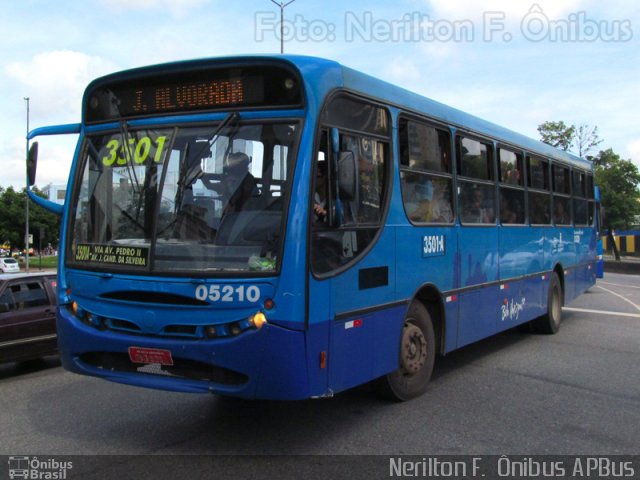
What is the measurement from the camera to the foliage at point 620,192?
137 ft

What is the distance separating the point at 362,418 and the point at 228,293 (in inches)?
79.6

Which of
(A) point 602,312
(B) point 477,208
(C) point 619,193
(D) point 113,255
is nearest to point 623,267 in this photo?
(C) point 619,193

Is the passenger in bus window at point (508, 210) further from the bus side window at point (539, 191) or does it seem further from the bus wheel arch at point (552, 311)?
the bus wheel arch at point (552, 311)

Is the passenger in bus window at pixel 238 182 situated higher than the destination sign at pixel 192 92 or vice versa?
the destination sign at pixel 192 92

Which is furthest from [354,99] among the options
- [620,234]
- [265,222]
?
[620,234]

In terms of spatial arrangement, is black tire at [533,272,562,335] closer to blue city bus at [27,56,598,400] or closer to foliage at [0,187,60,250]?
blue city bus at [27,56,598,400]

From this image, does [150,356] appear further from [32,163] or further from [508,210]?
[508,210]

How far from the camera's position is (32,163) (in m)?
5.61

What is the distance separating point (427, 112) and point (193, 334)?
3.46 m

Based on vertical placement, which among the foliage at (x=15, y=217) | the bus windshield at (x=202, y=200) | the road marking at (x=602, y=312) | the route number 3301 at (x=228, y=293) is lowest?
the road marking at (x=602, y=312)

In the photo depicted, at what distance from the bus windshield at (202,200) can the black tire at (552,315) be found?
23.2 feet

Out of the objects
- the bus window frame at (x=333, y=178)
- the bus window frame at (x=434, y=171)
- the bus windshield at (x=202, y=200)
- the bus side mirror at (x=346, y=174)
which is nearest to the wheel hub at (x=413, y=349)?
the bus window frame at (x=434, y=171)

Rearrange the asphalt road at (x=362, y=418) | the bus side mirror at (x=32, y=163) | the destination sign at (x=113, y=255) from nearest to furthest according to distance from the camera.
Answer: the destination sign at (x=113, y=255) < the asphalt road at (x=362, y=418) < the bus side mirror at (x=32, y=163)

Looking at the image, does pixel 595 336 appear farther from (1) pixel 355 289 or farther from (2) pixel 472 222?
(1) pixel 355 289
